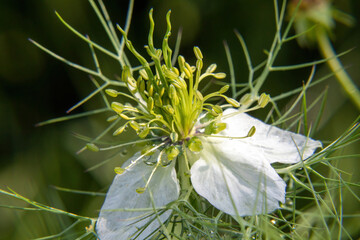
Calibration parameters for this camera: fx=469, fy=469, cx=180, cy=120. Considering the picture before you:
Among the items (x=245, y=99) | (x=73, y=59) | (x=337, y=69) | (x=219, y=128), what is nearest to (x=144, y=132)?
(x=219, y=128)

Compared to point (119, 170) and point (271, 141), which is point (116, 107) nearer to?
point (119, 170)

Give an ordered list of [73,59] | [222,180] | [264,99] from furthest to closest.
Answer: [73,59] → [264,99] → [222,180]

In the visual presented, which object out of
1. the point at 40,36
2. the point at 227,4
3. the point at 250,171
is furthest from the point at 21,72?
the point at 250,171

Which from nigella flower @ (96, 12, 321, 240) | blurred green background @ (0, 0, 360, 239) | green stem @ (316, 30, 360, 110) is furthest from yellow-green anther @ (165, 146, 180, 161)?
blurred green background @ (0, 0, 360, 239)

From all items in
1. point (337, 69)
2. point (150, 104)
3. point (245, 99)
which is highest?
point (150, 104)

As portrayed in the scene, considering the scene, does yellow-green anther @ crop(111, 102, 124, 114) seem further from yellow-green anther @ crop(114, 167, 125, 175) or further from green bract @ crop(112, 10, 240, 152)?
yellow-green anther @ crop(114, 167, 125, 175)

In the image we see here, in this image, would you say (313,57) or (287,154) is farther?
(313,57)

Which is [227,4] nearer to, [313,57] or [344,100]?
[313,57]
